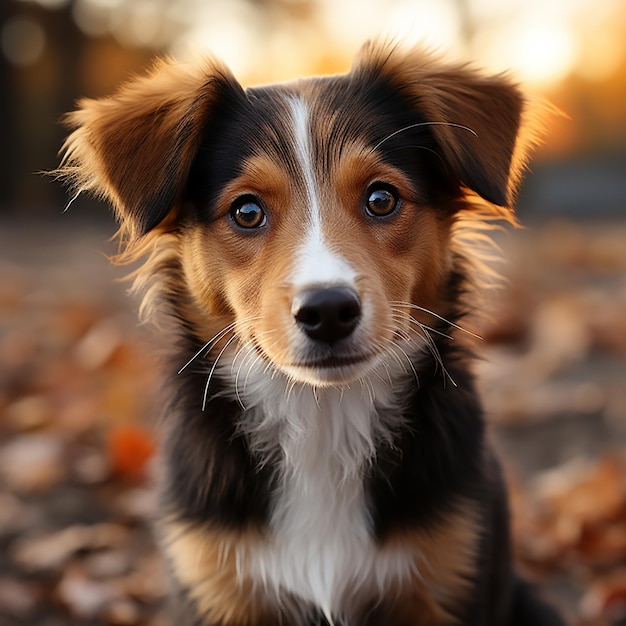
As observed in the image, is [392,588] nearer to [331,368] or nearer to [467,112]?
[331,368]

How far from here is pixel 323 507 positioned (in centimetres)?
289

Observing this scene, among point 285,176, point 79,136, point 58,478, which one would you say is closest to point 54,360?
point 58,478

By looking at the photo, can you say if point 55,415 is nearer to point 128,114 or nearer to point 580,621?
point 128,114

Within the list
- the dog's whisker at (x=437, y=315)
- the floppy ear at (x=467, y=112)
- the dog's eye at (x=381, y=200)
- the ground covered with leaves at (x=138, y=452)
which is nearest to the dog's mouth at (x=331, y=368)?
the dog's whisker at (x=437, y=315)

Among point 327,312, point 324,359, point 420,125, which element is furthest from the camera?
point 420,125

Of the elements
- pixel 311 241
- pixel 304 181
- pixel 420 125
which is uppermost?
pixel 420 125

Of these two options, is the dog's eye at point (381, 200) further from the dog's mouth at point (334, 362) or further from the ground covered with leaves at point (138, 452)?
the ground covered with leaves at point (138, 452)

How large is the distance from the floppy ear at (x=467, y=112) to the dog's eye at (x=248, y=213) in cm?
65

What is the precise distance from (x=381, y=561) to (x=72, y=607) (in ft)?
4.83

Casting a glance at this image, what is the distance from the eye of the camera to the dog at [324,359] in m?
2.76

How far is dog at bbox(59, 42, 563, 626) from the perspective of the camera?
2.76 meters

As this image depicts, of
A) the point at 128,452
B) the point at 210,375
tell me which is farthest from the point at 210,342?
the point at 128,452

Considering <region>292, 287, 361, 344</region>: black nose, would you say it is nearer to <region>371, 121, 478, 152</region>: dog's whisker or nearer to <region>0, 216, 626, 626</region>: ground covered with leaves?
<region>371, 121, 478, 152</region>: dog's whisker

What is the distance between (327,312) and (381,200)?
1.83ft
